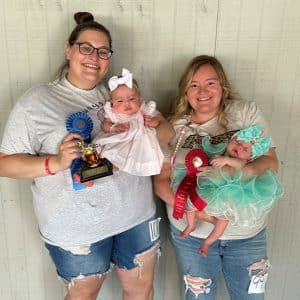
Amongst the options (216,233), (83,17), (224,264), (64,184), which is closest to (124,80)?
(83,17)

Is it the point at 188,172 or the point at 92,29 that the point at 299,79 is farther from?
the point at 92,29

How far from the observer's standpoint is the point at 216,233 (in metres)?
1.56

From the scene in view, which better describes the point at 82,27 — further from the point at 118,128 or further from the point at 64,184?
the point at 64,184

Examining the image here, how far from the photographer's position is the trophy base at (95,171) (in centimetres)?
139

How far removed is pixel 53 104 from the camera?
1490 mm

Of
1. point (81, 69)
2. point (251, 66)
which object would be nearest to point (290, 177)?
point (251, 66)

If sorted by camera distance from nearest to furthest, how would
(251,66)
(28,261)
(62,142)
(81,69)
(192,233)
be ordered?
(62,142) < (81,69) < (192,233) < (251,66) < (28,261)

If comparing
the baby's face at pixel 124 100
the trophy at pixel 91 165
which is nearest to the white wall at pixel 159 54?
the baby's face at pixel 124 100

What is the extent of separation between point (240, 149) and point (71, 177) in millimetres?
626

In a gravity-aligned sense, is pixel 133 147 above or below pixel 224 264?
above

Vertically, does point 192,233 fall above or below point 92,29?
below

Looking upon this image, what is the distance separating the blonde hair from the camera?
1.71 metres

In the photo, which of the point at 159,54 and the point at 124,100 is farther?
the point at 159,54

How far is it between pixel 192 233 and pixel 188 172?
1.02ft
